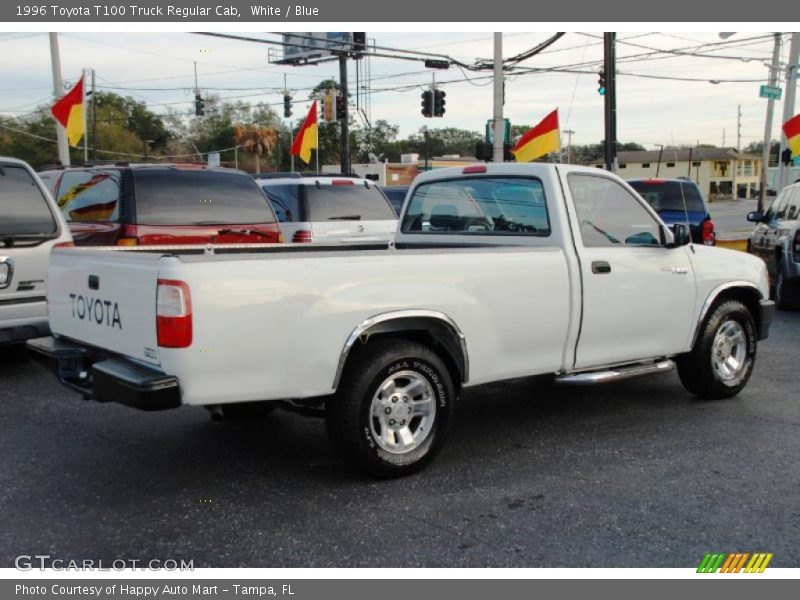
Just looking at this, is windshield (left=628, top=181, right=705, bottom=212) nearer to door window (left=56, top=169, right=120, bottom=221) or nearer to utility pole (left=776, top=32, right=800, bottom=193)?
door window (left=56, top=169, right=120, bottom=221)

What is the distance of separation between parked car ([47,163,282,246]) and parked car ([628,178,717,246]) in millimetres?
6897

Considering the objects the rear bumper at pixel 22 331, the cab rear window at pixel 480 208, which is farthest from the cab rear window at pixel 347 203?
the rear bumper at pixel 22 331

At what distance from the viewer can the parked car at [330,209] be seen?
32.0ft

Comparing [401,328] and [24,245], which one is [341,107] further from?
[401,328]

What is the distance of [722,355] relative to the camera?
251 inches

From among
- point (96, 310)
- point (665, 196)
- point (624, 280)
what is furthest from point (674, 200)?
point (96, 310)

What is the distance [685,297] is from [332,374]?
3008mm

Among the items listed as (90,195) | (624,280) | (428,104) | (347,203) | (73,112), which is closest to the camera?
(624,280)

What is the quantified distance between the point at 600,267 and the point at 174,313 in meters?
2.84

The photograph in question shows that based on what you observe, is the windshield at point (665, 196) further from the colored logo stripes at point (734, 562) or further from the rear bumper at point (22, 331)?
the colored logo stripes at point (734, 562)

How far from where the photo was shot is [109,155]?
6694 centimetres

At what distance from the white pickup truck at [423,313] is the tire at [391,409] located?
1 centimetres

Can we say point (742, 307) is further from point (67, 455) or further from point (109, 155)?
point (109, 155)

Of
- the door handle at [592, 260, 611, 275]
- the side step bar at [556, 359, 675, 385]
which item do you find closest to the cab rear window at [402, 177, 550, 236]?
the door handle at [592, 260, 611, 275]
